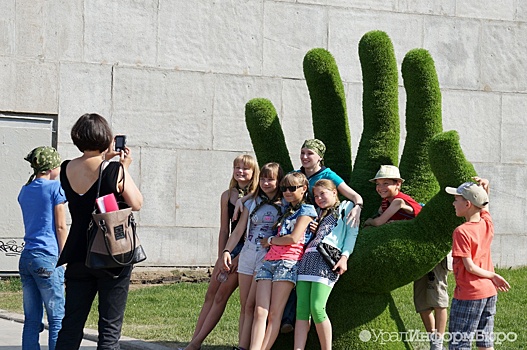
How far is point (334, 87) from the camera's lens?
24.9ft

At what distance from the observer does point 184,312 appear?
10.3 metres

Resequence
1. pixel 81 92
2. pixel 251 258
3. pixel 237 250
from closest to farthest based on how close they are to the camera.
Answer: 1. pixel 251 258
2. pixel 237 250
3. pixel 81 92

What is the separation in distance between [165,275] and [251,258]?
6.59 meters

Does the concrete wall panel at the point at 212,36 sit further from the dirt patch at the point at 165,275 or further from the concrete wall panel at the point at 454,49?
the dirt patch at the point at 165,275

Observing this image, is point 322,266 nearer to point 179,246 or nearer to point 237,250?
point 237,250

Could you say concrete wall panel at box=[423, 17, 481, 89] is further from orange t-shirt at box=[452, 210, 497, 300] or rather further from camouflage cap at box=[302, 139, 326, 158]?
orange t-shirt at box=[452, 210, 497, 300]

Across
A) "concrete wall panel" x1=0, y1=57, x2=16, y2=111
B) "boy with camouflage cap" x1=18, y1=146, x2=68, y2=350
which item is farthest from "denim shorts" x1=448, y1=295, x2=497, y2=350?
"concrete wall panel" x1=0, y1=57, x2=16, y2=111

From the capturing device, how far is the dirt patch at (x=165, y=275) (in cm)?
1335

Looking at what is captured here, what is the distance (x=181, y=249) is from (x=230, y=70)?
9.60ft

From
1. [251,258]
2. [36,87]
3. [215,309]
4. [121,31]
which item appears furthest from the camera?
[121,31]

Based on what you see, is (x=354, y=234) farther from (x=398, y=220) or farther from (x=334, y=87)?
(x=334, y=87)

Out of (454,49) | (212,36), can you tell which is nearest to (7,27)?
(212,36)

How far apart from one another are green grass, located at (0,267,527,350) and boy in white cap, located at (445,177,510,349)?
1.49m

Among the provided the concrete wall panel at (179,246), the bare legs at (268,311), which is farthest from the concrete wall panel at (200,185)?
the bare legs at (268,311)
